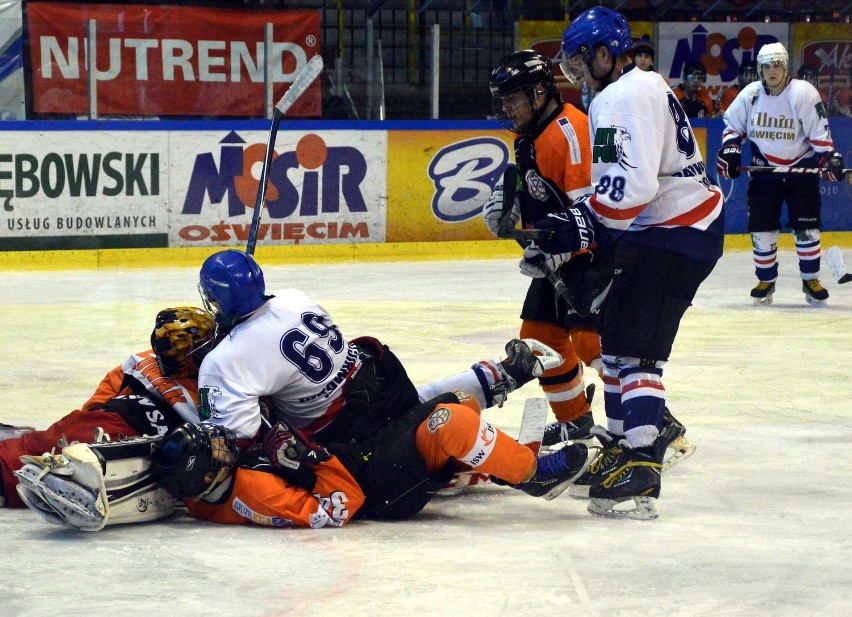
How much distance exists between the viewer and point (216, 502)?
13.5 ft

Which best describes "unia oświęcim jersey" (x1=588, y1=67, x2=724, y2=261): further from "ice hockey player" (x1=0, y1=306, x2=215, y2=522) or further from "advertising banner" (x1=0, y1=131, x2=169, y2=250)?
"advertising banner" (x1=0, y1=131, x2=169, y2=250)

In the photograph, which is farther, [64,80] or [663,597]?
[64,80]

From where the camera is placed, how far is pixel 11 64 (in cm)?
1069

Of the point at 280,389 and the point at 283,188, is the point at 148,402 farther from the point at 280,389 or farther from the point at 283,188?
the point at 283,188

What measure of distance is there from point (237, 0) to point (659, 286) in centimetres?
856

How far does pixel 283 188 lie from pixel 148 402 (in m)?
7.00

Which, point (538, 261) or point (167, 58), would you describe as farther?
point (167, 58)

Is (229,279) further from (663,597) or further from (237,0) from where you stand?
(237,0)

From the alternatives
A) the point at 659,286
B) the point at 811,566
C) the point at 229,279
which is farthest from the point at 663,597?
the point at 229,279

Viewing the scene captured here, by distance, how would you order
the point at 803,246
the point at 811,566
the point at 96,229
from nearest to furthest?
the point at 811,566 < the point at 803,246 < the point at 96,229

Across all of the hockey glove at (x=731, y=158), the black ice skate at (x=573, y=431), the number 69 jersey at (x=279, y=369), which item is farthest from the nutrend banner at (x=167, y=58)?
the number 69 jersey at (x=279, y=369)

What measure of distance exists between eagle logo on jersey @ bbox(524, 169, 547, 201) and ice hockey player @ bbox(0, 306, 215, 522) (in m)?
1.22

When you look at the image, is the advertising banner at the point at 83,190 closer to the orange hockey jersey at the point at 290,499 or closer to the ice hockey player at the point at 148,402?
the ice hockey player at the point at 148,402

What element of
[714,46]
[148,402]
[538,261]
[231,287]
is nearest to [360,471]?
[231,287]
